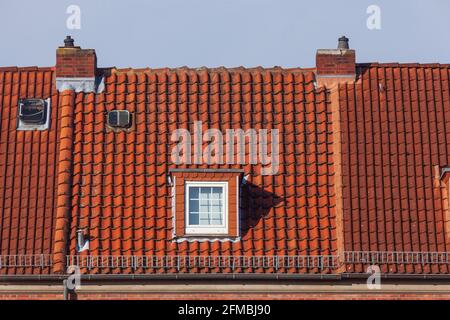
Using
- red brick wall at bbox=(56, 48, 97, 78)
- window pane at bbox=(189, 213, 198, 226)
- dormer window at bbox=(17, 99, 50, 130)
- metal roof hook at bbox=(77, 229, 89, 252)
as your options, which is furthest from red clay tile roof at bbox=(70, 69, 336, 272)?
dormer window at bbox=(17, 99, 50, 130)

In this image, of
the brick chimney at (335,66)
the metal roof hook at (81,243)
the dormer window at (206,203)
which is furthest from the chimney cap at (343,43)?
the metal roof hook at (81,243)

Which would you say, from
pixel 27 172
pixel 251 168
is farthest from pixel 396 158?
pixel 27 172

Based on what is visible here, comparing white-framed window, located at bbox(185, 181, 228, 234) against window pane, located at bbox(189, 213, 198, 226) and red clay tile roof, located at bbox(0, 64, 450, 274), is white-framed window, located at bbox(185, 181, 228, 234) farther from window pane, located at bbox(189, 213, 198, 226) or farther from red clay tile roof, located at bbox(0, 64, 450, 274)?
red clay tile roof, located at bbox(0, 64, 450, 274)

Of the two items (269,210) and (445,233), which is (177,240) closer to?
(269,210)

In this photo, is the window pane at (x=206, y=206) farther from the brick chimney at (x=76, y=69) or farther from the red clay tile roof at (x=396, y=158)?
the brick chimney at (x=76, y=69)

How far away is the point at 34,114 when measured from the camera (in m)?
34.0

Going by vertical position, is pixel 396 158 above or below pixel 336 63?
below

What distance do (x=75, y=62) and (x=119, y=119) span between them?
2141mm

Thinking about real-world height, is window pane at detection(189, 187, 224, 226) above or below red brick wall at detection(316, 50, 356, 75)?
below

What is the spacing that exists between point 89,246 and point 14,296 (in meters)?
2.01

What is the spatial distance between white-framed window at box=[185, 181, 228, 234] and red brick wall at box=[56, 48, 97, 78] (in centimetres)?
459

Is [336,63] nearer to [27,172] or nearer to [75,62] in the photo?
[75,62]

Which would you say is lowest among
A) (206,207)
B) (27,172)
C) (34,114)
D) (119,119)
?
(206,207)

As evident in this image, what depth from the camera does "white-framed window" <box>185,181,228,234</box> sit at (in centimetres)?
3172
